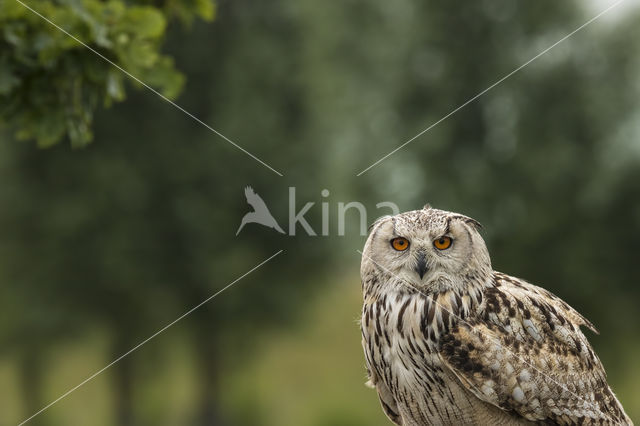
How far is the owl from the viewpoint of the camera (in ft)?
13.1

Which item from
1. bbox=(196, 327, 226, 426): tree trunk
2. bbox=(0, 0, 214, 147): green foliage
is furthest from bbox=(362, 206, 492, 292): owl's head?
bbox=(196, 327, 226, 426): tree trunk

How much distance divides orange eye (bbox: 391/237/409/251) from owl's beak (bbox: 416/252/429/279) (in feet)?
0.33

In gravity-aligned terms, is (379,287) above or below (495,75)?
below

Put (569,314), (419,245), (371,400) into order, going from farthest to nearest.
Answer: (371,400), (569,314), (419,245)

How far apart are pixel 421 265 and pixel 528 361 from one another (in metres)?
0.83

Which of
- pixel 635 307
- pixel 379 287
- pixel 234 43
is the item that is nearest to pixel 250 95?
pixel 234 43

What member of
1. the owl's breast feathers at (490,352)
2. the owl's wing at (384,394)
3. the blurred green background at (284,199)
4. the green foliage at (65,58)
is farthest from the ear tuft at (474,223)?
the blurred green background at (284,199)

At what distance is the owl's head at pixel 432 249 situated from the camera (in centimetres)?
407

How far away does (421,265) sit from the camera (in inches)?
160

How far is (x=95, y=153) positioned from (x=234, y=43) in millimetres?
4140

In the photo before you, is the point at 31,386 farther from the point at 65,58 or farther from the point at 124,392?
the point at 65,58

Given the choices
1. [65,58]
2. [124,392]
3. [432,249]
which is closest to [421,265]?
[432,249]

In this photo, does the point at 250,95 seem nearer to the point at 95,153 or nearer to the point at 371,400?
the point at 95,153

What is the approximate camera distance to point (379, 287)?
14.0 feet
